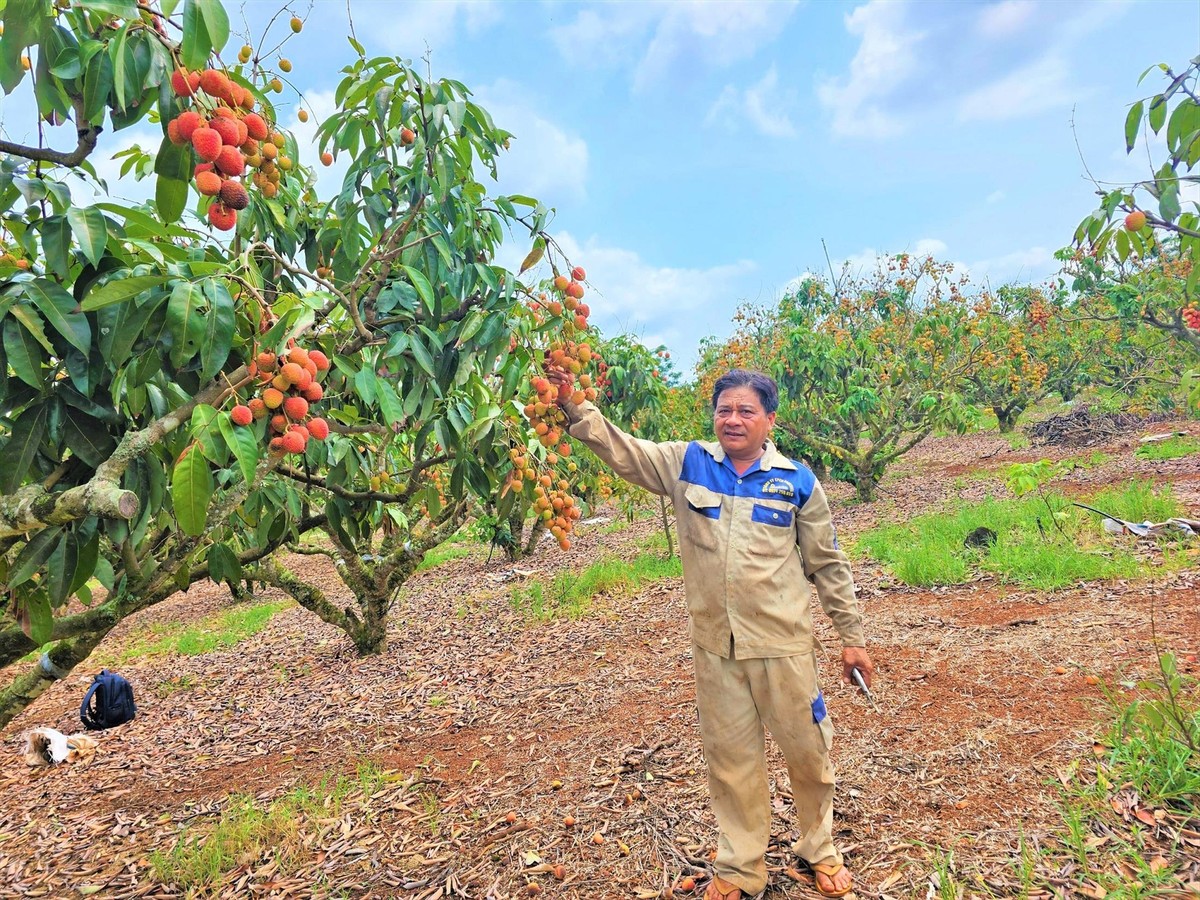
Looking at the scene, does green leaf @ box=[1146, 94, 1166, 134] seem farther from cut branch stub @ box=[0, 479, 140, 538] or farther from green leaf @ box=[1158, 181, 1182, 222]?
cut branch stub @ box=[0, 479, 140, 538]

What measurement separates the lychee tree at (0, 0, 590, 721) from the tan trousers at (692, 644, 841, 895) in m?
1.17

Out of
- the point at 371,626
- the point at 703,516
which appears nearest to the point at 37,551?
the point at 703,516

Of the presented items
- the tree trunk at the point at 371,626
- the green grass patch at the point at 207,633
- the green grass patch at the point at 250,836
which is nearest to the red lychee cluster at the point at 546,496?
the green grass patch at the point at 250,836

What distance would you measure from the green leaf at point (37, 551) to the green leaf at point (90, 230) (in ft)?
2.68

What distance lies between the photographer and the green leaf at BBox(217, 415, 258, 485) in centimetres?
149

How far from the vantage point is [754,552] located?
233 centimetres

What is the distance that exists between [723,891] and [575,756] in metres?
1.28

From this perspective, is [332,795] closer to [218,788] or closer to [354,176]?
[218,788]

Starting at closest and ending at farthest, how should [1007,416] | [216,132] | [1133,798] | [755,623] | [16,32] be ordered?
[16,32]
[216,132]
[755,623]
[1133,798]
[1007,416]

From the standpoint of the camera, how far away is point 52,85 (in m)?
1.58

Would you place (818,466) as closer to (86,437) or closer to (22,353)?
(86,437)

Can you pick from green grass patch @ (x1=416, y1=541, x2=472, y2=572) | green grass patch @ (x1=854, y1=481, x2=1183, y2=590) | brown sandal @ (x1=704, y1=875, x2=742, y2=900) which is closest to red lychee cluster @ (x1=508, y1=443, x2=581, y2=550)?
brown sandal @ (x1=704, y1=875, x2=742, y2=900)

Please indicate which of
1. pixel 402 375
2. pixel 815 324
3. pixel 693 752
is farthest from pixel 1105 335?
pixel 402 375

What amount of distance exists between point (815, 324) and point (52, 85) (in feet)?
38.6
